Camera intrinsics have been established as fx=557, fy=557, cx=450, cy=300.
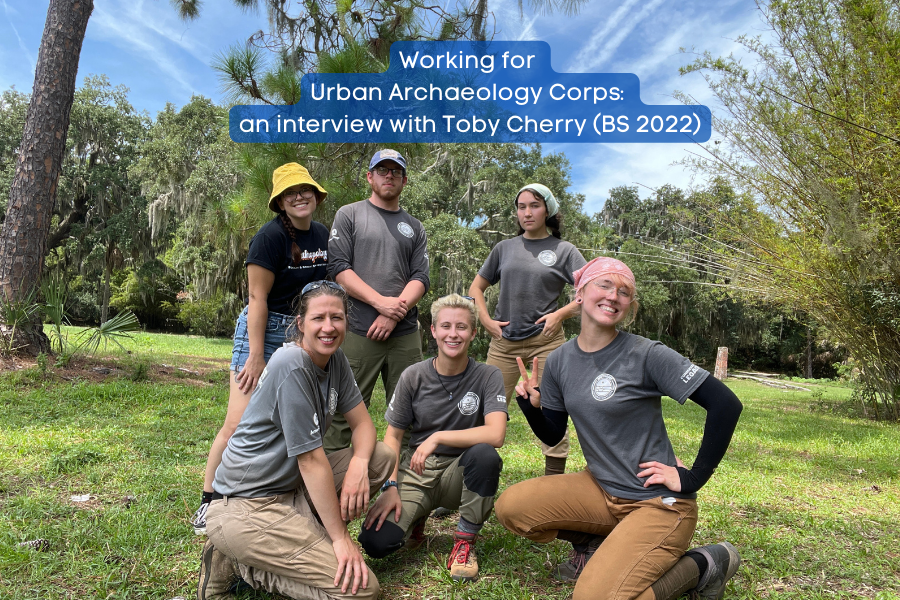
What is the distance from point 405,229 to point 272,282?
0.87m

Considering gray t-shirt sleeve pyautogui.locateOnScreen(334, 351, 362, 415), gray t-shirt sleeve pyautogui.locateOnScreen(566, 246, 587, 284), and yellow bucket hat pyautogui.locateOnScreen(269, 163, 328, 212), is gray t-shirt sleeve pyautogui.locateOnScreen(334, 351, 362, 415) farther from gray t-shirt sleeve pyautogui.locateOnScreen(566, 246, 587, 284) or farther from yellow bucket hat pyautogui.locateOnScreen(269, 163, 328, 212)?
gray t-shirt sleeve pyautogui.locateOnScreen(566, 246, 587, 284)

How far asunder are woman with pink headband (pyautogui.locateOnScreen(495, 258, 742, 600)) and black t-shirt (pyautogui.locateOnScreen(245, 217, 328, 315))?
4.14 ft

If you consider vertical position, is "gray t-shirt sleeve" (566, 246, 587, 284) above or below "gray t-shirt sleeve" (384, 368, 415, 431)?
above

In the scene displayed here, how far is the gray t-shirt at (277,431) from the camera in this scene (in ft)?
6.63

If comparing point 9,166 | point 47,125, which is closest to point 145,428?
point 47,125

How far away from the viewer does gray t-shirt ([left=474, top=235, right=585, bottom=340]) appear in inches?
136

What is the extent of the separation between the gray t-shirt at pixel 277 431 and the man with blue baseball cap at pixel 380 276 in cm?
89

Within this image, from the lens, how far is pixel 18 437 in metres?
4.19

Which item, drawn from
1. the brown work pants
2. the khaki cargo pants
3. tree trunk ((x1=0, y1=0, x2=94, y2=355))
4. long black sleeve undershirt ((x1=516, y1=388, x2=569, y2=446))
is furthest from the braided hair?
tree trunk ((x1=0, y1=0, x2=94, y2=355))

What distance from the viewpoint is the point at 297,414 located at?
6.61 ft

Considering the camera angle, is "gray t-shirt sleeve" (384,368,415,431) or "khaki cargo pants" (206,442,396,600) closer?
"khaki cargo pants" (206,442,396,600)

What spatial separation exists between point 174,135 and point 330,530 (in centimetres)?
2222

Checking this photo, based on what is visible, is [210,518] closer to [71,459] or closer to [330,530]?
[330,530]

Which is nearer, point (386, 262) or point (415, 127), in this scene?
point (386, 262)
